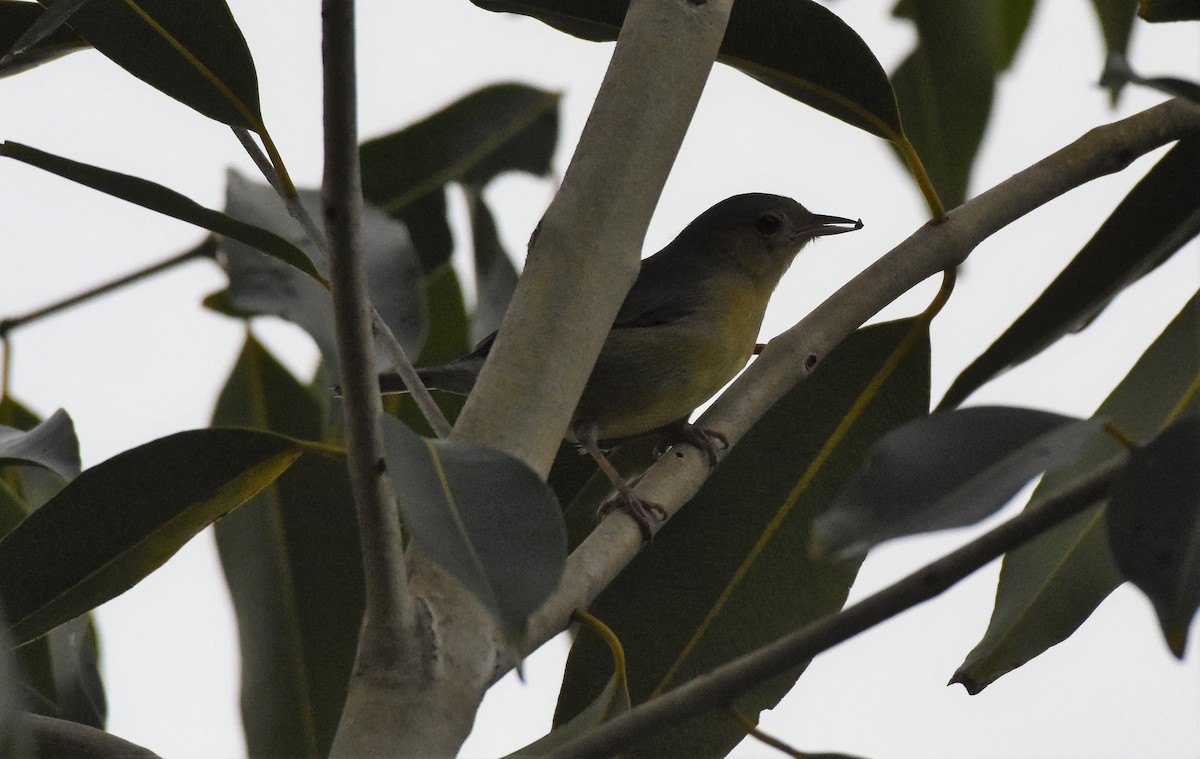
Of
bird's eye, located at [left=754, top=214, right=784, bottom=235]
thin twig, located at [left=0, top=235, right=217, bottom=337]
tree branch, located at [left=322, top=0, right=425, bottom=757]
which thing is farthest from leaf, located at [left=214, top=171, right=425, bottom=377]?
bird's eye, located at [left=754, top=214, right=784, bottom=235]

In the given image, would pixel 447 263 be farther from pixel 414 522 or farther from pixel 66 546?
pixel 414 522

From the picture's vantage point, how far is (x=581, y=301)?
63.2 inches

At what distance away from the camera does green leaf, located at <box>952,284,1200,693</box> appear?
6.73 ft

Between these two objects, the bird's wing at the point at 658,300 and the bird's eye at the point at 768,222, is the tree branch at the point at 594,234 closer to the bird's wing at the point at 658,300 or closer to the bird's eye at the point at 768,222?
the bird's wing at the point at 658,300

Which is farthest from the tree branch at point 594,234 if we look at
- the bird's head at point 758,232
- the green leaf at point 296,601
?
the bird's head at point 758,232

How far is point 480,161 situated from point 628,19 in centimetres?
161

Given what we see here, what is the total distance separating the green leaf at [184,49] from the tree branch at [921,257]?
776 mm

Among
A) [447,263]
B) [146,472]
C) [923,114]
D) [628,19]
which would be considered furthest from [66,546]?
[923,114]

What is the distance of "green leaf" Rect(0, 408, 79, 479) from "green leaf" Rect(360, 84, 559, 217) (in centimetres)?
124

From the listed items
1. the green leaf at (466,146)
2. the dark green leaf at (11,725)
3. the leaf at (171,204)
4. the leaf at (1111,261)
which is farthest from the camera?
the green leaf at (466,146)

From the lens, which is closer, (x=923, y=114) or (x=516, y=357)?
(x=516, y=357)

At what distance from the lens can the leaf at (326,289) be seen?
90.4 inches

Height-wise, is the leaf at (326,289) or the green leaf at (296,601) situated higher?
the leaf at (326,289)

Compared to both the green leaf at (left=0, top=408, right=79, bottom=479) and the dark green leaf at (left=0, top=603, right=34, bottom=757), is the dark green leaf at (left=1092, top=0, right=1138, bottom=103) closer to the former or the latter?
the green leaf at (left=0, top=408, right=79, bottom=479)
